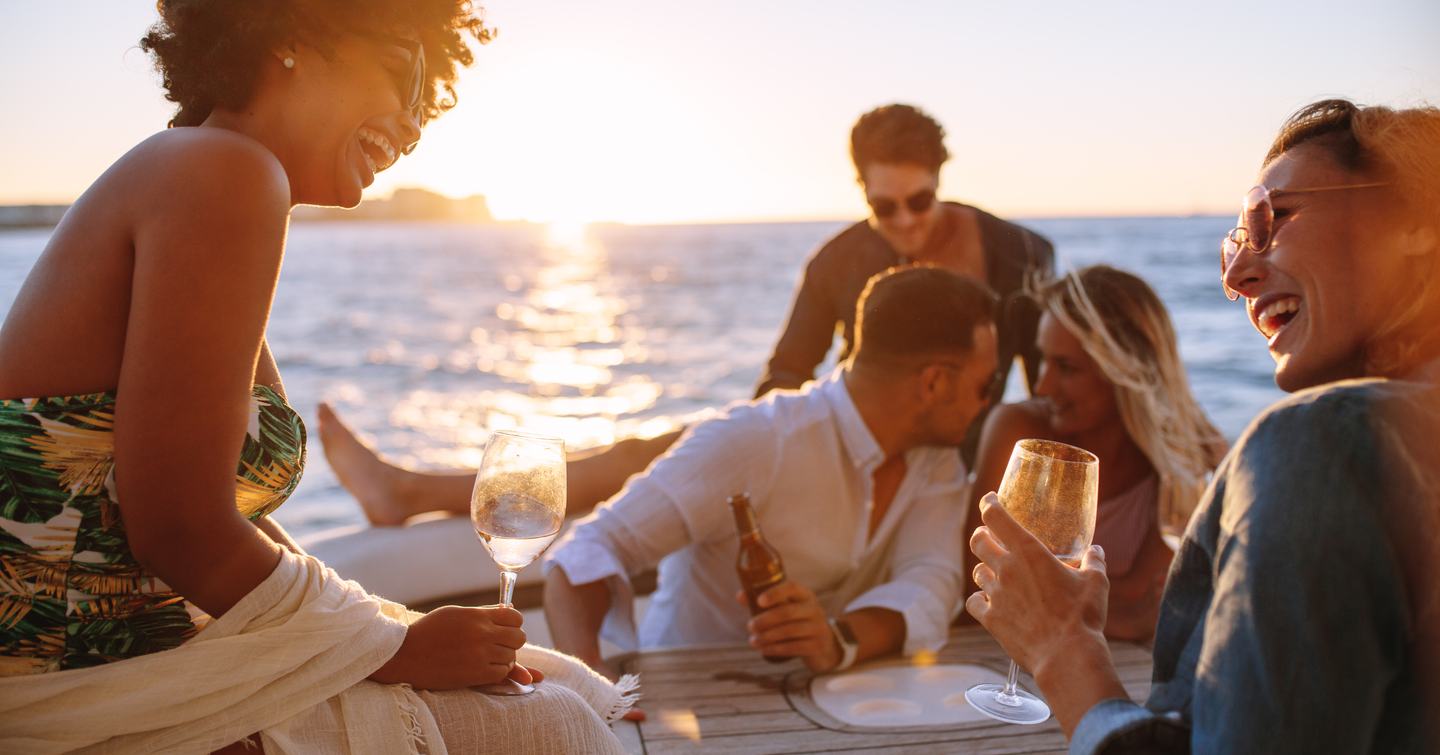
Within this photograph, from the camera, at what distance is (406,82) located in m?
2.01

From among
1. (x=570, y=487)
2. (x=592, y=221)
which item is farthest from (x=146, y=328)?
(x=592, y=221)

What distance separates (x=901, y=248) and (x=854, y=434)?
6.07 ft

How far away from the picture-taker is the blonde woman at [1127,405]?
4.32 metres

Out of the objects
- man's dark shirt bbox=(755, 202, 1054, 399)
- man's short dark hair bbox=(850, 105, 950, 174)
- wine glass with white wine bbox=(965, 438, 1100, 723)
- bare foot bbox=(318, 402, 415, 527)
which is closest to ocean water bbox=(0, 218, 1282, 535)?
man's dark shirt bbox=(755, 202, 1054, 399)

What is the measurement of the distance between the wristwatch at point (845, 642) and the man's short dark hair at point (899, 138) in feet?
8.60

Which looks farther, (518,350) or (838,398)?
(518,350)

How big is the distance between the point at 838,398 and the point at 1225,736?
230 cm

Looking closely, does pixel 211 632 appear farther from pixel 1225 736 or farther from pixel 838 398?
pixel 838 398

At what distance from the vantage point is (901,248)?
200 inches

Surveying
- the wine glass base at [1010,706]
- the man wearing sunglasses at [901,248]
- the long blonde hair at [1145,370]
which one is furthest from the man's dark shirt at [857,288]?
the wine glass base at [1010,706]

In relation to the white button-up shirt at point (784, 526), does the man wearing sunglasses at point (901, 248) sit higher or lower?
higher

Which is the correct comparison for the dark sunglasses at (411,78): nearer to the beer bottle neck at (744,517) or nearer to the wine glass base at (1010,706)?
the beer bottle neck at (744,517)

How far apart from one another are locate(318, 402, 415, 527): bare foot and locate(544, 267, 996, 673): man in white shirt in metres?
1.77

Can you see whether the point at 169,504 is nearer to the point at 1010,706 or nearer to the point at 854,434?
the point at 1010,706
